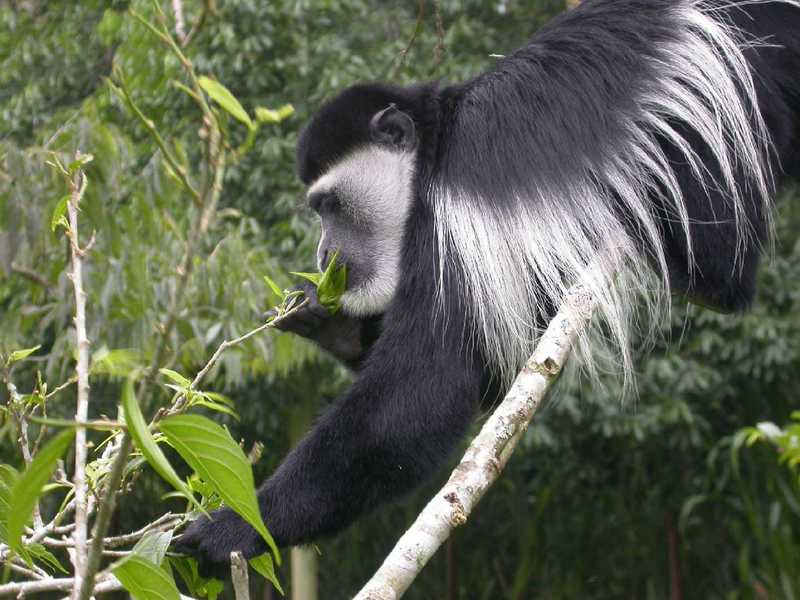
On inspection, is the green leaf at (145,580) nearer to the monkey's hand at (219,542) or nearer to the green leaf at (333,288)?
the monkey's hand at (219,542)

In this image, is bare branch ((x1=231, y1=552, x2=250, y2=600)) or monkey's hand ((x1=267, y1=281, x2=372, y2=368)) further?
monkey's hand ((x1=267, y1=281, x2=372, y2=368))

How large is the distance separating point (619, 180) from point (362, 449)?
0.58 m

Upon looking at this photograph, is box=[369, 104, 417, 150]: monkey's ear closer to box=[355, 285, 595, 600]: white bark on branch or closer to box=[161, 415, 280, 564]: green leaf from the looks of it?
box=[355, 285, 595, 600]: white bark on branch

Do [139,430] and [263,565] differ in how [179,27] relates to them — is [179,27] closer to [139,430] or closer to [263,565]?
[139,430]

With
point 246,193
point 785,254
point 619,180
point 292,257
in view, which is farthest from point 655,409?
point 619,180

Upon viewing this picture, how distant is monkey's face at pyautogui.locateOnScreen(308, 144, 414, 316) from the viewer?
1.80 meters

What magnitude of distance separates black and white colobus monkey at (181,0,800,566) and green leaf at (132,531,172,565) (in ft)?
2.16

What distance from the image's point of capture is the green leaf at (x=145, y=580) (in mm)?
679

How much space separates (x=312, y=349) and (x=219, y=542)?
196 centimetres

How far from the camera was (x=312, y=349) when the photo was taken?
335 cm

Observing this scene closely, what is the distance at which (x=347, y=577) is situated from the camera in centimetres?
524

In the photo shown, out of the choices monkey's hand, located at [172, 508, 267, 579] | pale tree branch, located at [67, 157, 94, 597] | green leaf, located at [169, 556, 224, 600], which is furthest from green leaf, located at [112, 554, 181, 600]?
monkey's hand, located at [172, 508, 267, 579]

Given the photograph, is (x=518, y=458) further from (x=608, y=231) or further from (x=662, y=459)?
(x=608, y=231)

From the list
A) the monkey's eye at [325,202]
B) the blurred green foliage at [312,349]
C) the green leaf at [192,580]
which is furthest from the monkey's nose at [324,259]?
the green leaf at [192,580]
